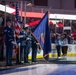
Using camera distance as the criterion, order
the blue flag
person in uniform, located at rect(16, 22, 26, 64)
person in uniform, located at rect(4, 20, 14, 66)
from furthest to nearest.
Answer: person in uniform, located at rect(16, 22, 26, 64), person in uniform, located at rect(4, 20, 14, 66), the blue flag

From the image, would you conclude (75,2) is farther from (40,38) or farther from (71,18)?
(40,38)

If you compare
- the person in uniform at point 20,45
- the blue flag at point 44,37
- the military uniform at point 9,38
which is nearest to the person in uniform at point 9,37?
the military uniform at point 9,38

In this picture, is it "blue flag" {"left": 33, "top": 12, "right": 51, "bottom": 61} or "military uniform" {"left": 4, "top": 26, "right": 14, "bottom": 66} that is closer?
"blue flag" {"left": 33, "top": 12, "right": 51, "bottom": 61}

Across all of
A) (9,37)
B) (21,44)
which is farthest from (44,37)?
(21,44)

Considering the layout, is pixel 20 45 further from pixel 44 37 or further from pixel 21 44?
pixel 44 37

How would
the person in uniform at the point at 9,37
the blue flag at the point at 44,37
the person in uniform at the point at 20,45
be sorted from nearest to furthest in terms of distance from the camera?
the blue flag at the point at 44,37 → the person in uniform at the point at 9,37 → the person in uniform at the point at 20,45

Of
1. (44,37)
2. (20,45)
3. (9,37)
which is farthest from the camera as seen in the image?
(20,45)

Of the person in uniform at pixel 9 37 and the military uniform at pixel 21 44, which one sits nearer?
the person in uniform at pixel 9 37

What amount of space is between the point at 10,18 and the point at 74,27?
1121 cm

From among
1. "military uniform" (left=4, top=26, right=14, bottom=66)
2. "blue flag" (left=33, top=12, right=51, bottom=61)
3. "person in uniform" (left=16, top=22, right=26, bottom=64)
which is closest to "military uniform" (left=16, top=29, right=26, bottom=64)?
"person in uniform" (left=16, top=22, right=26, bottom=64)

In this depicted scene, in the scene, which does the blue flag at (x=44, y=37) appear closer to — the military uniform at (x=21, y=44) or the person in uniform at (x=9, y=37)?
the person in uniform at (x=9, y=37)

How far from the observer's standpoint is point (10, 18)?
659 inches

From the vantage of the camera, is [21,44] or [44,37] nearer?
[44,37]

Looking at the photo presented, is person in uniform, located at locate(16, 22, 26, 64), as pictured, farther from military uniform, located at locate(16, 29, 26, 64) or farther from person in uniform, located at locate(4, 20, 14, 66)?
person in uniform, located at locate(4, 20, 14, 66)
